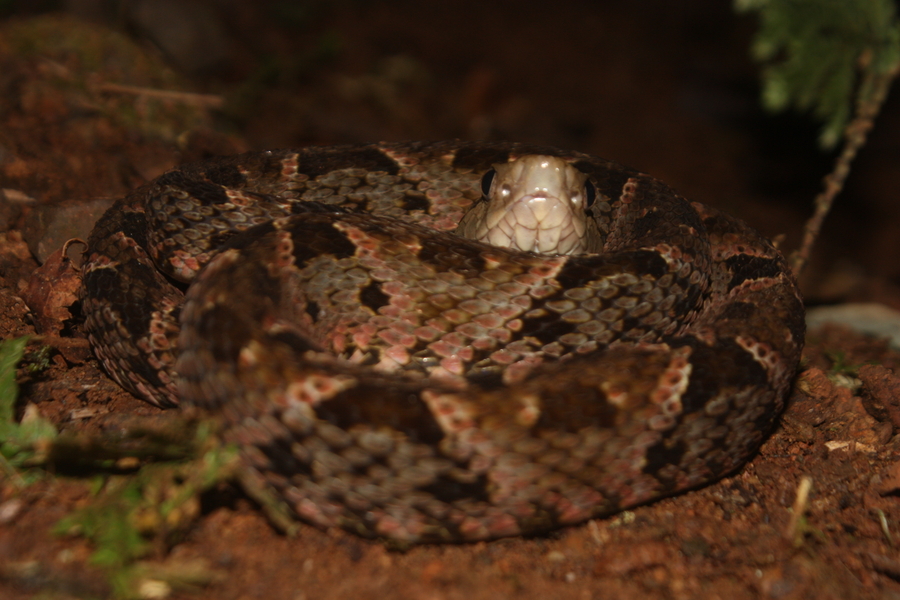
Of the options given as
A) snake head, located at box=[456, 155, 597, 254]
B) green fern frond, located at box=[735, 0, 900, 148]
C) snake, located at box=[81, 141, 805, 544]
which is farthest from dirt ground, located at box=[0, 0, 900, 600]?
green fern frond, located at box=[735, 0, 900, 148]

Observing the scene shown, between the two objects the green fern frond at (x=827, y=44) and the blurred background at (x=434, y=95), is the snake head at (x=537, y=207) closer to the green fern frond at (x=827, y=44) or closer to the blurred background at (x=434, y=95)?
the blurred background at (x=434, y=95)

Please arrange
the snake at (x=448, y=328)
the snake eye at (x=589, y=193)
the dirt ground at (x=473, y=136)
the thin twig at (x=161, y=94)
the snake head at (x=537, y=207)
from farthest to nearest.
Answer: the thin twig at (x=161, y=94), the snake eye at (x=589, y=193), the snake head at (x=537, y=207), the snake at (x=448, y=328), the dirt ground at (x=473, y=136)

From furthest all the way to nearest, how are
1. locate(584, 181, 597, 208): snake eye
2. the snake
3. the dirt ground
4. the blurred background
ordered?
the blurred background < locate(584, 181, 597, 208): snake eye < the snake < the dirt ground

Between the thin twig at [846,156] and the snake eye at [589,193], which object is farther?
the thin twig at [846,156]

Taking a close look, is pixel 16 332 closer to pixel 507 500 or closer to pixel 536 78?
pixel 507 500

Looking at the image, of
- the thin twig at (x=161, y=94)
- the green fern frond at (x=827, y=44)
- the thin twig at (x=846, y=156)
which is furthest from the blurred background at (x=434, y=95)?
the thin twig at (x=846, y=156)

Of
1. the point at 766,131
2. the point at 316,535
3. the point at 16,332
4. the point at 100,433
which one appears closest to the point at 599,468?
the point at 316,535

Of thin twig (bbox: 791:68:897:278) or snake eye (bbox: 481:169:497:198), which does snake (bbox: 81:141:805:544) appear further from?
thin twig (bbox: 791:68:897:278)

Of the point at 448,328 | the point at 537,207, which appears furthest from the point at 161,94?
the point at 448,328
